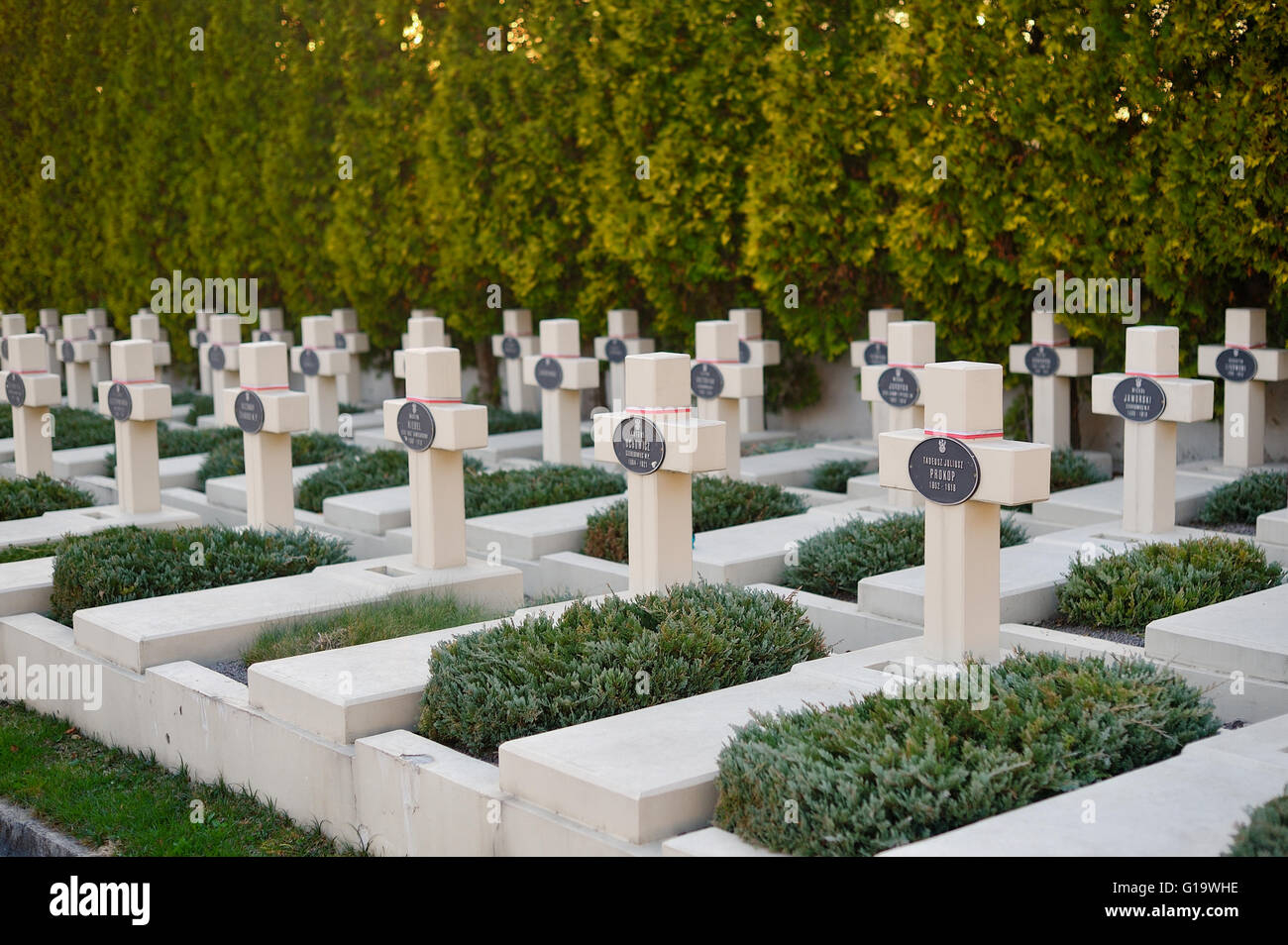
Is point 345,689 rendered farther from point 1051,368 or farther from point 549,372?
point 1051,368

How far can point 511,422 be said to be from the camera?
15.5m

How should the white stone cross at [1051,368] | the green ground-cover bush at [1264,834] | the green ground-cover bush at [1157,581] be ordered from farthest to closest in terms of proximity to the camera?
the white stone cross at [1051,368] < the green ground-cover bush at [1157,581] < the green ground-cover bush at [1264,834]

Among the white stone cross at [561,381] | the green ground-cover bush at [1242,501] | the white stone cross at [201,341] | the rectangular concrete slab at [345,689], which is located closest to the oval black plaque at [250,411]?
the rectangular concrete slab at [345,689]

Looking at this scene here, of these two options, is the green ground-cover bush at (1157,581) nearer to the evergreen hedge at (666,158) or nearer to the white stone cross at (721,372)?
the evergreen hedge at (666,158)

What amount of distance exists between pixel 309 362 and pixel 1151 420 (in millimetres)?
9266

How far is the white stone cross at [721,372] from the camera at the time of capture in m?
11.6

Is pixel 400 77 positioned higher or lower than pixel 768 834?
higher

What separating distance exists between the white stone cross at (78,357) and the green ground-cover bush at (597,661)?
41.9 ft

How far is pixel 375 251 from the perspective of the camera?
1714cm

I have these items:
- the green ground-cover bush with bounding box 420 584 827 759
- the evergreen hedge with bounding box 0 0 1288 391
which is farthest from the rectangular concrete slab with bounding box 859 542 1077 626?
the evergreen hedge with bounding box 0 0 1288 391

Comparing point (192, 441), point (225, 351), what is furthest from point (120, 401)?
point (225, 351)

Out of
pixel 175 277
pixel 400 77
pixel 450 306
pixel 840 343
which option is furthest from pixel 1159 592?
pixel 175 277

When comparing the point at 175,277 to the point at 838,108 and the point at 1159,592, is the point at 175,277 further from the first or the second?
the point at 1159,592

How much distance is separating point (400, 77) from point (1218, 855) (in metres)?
14.6
